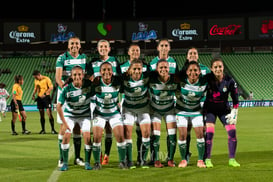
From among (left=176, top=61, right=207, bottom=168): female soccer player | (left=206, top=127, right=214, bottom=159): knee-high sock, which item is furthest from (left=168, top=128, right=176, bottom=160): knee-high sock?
(left=206, top=127, right=214, bottom=159): knee-high sock

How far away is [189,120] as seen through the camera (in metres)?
8.83

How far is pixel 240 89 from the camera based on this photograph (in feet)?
143

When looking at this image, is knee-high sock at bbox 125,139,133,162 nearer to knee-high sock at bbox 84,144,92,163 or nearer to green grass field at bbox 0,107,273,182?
green grass field at bbox 0,107,273,182

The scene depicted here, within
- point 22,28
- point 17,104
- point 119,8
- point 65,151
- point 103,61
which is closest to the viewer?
point 65,151

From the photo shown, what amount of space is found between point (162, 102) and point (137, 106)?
46 cm

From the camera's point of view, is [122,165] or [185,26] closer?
[122,165]

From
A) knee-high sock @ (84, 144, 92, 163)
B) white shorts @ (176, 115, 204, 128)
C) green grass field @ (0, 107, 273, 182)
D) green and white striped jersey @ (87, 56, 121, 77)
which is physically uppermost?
green and white striped jersey @ (87, 56, 121, 77)

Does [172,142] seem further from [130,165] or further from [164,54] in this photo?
[164,54]

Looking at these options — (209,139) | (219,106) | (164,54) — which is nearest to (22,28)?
(164,54)

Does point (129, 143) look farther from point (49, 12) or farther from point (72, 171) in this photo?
point (49, 12)

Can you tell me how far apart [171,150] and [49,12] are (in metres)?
48.0

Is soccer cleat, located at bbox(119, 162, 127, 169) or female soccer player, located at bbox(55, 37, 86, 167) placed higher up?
female soccer player, located at bbox(55, 37, 86, 167)

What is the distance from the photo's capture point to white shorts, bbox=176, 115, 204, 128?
8.69 meters

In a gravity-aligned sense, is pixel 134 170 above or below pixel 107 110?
below
